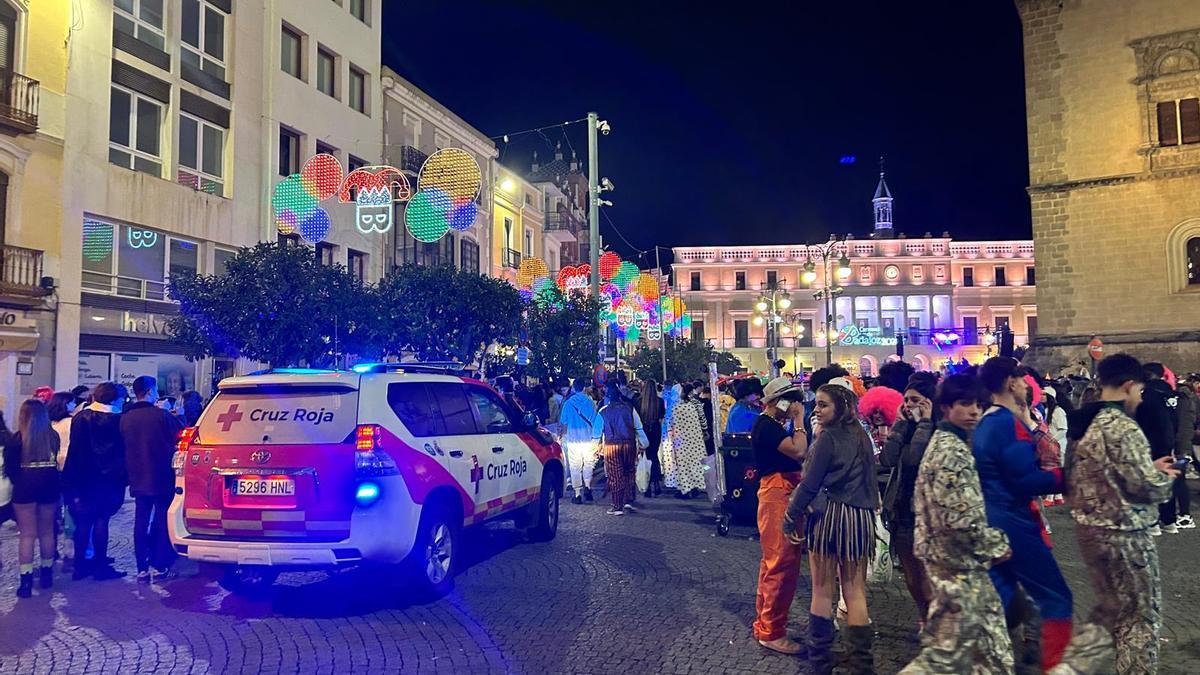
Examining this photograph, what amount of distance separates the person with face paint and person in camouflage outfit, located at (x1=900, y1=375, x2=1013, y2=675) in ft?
0.59

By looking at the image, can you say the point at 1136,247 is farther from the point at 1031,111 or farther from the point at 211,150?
the point at 211,150

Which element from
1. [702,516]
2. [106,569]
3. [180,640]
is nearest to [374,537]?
[180,640]

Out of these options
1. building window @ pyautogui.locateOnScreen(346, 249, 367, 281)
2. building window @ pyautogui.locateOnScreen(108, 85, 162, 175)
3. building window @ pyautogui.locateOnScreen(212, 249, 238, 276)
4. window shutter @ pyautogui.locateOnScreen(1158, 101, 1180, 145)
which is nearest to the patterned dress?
building window @ pyautogui.locateOnScreen(212, 249, 238, 276)

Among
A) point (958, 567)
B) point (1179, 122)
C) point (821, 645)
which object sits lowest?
point (821, 645)

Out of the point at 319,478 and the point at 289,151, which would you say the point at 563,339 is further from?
the point at 319,478

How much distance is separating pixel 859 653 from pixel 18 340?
17.3 m

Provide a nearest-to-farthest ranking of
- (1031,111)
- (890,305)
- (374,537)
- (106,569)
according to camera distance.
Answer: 1. (374,537)
2. (106,569)
3. (1031,111)
4. (890,305)

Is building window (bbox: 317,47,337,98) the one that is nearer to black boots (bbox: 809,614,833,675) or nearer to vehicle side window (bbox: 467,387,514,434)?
vehicle side window (bbox: 467,387,514,434)

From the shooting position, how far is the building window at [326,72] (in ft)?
82.8

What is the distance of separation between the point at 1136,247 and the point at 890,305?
4582cm

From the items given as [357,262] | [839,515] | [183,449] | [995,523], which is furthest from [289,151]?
[995,523]

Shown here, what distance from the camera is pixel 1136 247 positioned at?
82.0 ft

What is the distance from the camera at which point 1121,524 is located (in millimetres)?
3984

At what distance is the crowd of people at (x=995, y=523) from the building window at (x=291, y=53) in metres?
23.1
